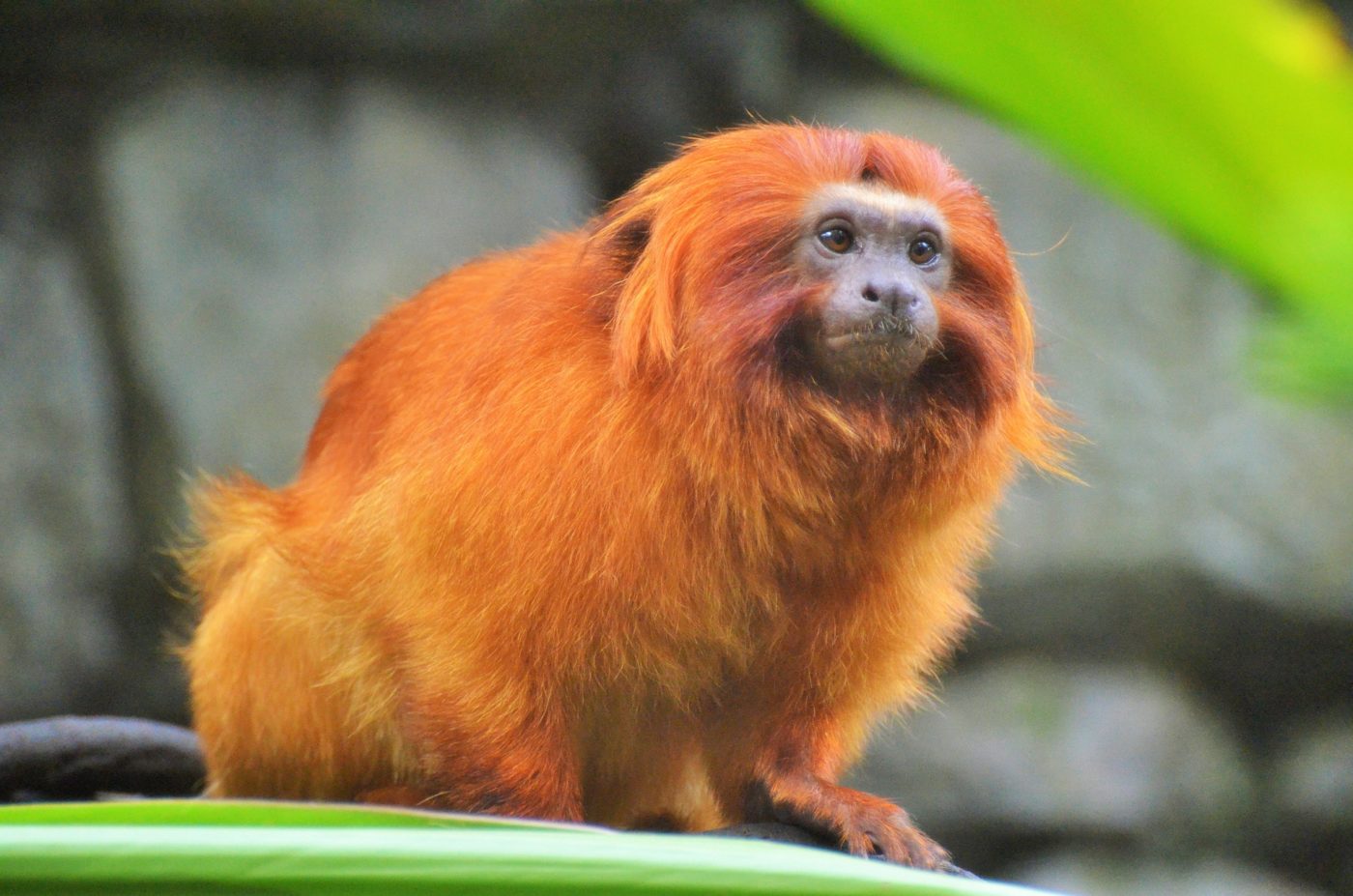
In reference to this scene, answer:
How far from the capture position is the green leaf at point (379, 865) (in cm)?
63

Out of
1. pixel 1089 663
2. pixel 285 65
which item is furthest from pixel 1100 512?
pixel 285 65

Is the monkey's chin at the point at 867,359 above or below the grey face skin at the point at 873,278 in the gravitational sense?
below

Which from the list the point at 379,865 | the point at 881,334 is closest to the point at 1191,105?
the point at 379,865

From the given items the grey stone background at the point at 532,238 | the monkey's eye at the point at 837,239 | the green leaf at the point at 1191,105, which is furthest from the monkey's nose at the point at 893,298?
the grey stone background at the point at 532,238

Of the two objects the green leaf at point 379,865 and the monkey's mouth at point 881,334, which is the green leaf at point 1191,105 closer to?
the green leaf at point 379,865

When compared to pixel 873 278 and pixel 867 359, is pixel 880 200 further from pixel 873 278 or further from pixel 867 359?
pixel 867 359

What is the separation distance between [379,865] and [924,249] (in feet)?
6.50

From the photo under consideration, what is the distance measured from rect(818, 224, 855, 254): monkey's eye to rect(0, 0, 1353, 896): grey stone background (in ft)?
10.5

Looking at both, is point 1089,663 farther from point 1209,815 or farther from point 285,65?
point 285,65

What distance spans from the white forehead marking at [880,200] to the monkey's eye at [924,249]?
0.10 feet

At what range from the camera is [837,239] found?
242 centimetres

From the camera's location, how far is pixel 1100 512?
5.85 metres

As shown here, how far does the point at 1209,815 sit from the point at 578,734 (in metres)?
4.03

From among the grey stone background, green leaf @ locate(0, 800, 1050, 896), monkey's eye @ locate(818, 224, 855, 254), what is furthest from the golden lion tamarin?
the grey stone background
